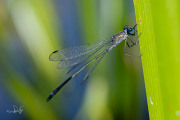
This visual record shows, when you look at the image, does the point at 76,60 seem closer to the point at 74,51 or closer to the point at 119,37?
the point at 74,51

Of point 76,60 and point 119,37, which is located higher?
point 119,37

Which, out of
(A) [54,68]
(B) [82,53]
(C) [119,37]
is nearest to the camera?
(C) [119,37]

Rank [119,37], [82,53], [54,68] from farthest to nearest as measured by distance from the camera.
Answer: [54,68] → [82,53] → [119,37]

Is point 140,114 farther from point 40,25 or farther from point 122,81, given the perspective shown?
point 40,25

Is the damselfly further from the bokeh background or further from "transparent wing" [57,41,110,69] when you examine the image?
the bokeh background

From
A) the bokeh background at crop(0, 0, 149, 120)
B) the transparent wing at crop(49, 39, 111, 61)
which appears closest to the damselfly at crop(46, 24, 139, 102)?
the transparent wing at crop(49, 39, 111, 61)

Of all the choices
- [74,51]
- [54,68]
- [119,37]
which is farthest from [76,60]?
[119,37]

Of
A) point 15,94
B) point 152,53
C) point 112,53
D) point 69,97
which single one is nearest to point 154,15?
point 152,53
